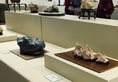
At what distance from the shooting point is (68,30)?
1.67 metres

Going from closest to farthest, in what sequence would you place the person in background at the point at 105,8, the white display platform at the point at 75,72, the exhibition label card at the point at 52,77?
1. the white display platform at the point at 75,72
2. the exhibition label card at the point at 52,77
3. the person in background at the point at 105,8

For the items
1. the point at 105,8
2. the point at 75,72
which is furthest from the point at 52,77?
the point at 105,8

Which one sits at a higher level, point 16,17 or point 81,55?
point 16,17

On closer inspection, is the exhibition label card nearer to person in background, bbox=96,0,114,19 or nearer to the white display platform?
the white display platform

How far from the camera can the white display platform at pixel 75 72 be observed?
2.85 feet

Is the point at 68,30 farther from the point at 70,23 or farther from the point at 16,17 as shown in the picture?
the point at 16,17

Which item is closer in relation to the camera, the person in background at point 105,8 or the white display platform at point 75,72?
the white display platform at point 75,72

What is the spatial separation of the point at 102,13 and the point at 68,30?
1.51ft

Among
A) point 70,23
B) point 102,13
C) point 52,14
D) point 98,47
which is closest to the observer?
point 98,47

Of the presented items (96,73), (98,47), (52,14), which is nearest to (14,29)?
(52,14)

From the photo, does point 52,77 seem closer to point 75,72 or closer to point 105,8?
point 75,72

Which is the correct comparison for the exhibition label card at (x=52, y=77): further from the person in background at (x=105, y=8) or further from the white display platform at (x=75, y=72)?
the person in background at (x=105, y=8)

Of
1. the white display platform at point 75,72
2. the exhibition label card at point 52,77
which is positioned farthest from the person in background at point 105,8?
the exhibition label card at point 52,77

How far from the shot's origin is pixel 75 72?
3.28ft
